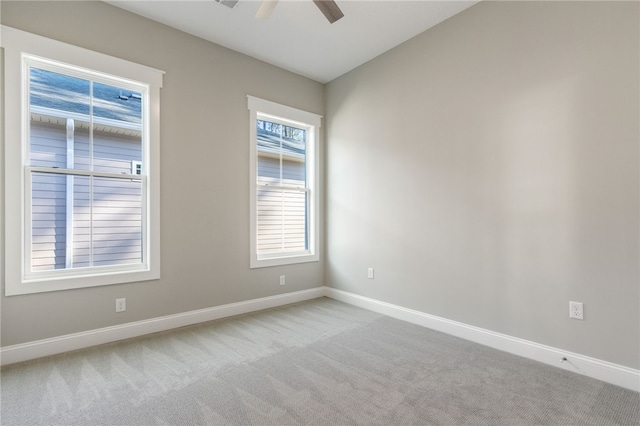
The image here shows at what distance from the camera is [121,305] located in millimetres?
2805

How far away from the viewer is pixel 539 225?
2.41 meters

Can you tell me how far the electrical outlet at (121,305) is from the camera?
9.14ft

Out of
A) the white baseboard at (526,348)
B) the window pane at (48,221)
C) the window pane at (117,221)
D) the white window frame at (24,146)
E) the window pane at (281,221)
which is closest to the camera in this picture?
the white baseboard at (526,348)

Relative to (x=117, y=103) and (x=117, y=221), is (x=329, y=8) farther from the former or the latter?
(x=117, y=221)

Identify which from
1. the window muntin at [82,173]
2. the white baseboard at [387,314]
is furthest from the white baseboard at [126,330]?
the window muntin at [82,173]

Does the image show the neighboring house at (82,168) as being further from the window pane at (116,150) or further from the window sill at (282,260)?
the window sill at (282,260)

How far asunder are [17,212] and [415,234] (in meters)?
3.44

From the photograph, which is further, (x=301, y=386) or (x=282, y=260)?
(x=282, y=260)

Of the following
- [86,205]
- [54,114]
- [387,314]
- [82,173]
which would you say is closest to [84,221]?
[86,205]

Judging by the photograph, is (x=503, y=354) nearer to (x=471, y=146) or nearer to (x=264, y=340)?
(x=471, y=146)

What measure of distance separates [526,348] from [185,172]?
345 cm

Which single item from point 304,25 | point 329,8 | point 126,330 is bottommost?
point 126,330

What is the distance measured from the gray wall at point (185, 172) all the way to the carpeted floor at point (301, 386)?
35 centimetres

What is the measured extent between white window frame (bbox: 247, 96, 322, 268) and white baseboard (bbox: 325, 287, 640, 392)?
117 cm
